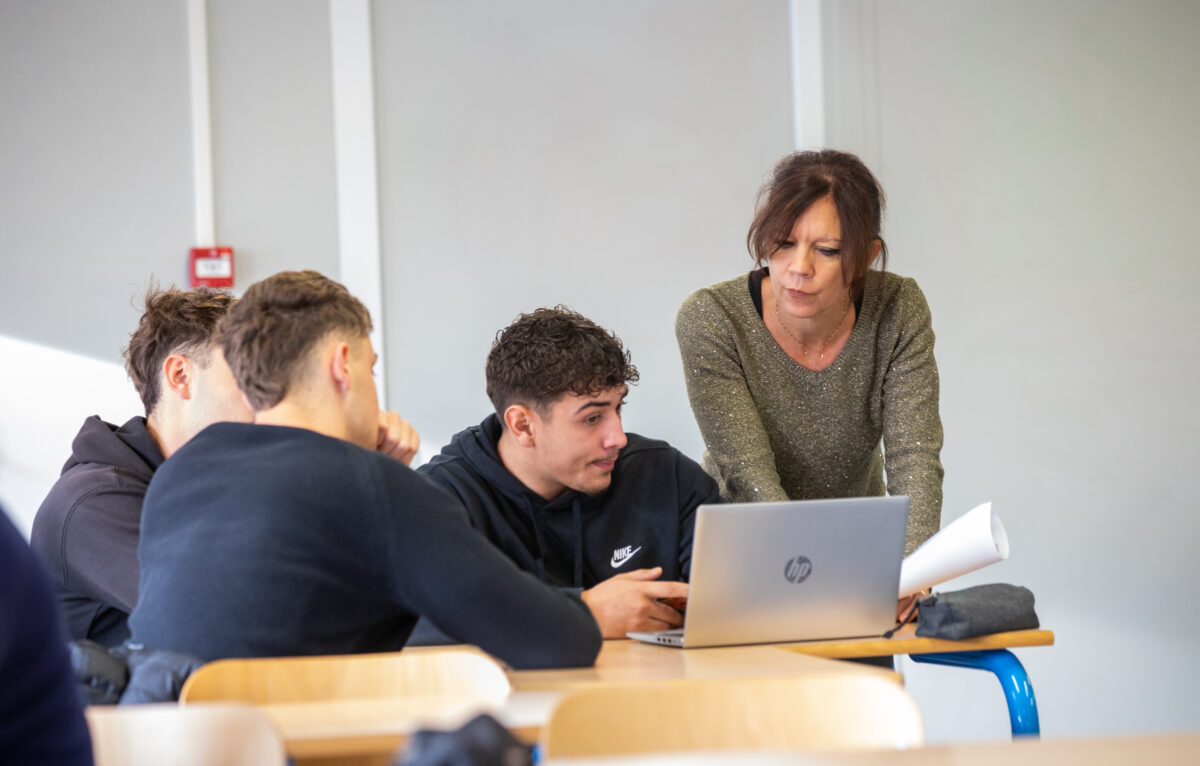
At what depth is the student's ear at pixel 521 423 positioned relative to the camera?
7.18 feet

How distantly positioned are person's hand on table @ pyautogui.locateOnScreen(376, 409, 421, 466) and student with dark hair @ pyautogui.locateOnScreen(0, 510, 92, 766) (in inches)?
44.5

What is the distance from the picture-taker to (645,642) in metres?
1.86

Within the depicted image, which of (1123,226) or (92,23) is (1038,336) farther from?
(92,23)

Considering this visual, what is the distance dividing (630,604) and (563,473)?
36 cm

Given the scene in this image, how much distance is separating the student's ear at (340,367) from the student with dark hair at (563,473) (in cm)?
60

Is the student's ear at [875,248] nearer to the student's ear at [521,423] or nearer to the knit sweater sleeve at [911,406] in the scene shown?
the knit sweater sleeve at [911,406]

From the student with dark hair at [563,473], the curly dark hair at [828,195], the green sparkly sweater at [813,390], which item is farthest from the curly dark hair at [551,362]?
the curly dark hair at [828,195]

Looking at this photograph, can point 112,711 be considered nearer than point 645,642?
Yes

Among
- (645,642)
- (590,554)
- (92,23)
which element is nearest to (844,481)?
(590,554)

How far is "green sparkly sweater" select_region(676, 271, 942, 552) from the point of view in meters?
2.36

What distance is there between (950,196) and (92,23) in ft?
9.28

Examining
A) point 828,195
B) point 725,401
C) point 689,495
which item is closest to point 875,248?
point 828,195

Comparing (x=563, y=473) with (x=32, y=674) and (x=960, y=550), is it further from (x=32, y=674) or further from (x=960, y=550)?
(x=32, y=674)

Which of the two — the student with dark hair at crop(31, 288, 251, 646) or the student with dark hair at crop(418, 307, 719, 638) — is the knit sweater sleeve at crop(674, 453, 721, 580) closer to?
the student with dark hair at crop(418, 307, 719, 638)
